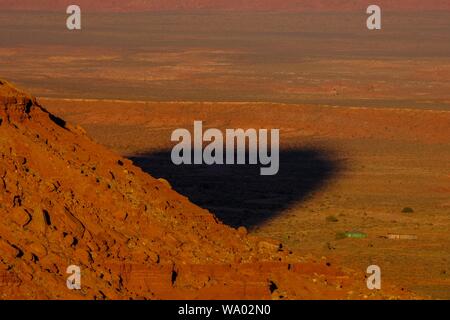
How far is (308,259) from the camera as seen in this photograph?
16062mm

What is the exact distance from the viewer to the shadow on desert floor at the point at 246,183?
100 ft

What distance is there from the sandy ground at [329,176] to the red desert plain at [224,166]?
0.10m

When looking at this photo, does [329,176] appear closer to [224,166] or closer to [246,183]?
[224,166]

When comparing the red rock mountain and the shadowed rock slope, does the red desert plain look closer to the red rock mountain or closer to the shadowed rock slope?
the shadowed rock slope

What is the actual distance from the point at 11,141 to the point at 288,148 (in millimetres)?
28797

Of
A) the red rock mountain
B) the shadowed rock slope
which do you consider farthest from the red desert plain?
the red rock mountain

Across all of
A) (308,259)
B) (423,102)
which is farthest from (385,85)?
(308,259)

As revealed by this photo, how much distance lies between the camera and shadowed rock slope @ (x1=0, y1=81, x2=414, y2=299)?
13648 mm

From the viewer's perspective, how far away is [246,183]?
115 ft

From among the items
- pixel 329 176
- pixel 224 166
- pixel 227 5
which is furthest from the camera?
pixel 227 5

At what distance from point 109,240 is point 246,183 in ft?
67.9

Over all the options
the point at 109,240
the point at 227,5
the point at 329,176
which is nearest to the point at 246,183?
the point at 329,176

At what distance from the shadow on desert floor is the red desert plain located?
0.08 m

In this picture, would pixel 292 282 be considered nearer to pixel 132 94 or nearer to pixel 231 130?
pixel 231 130
